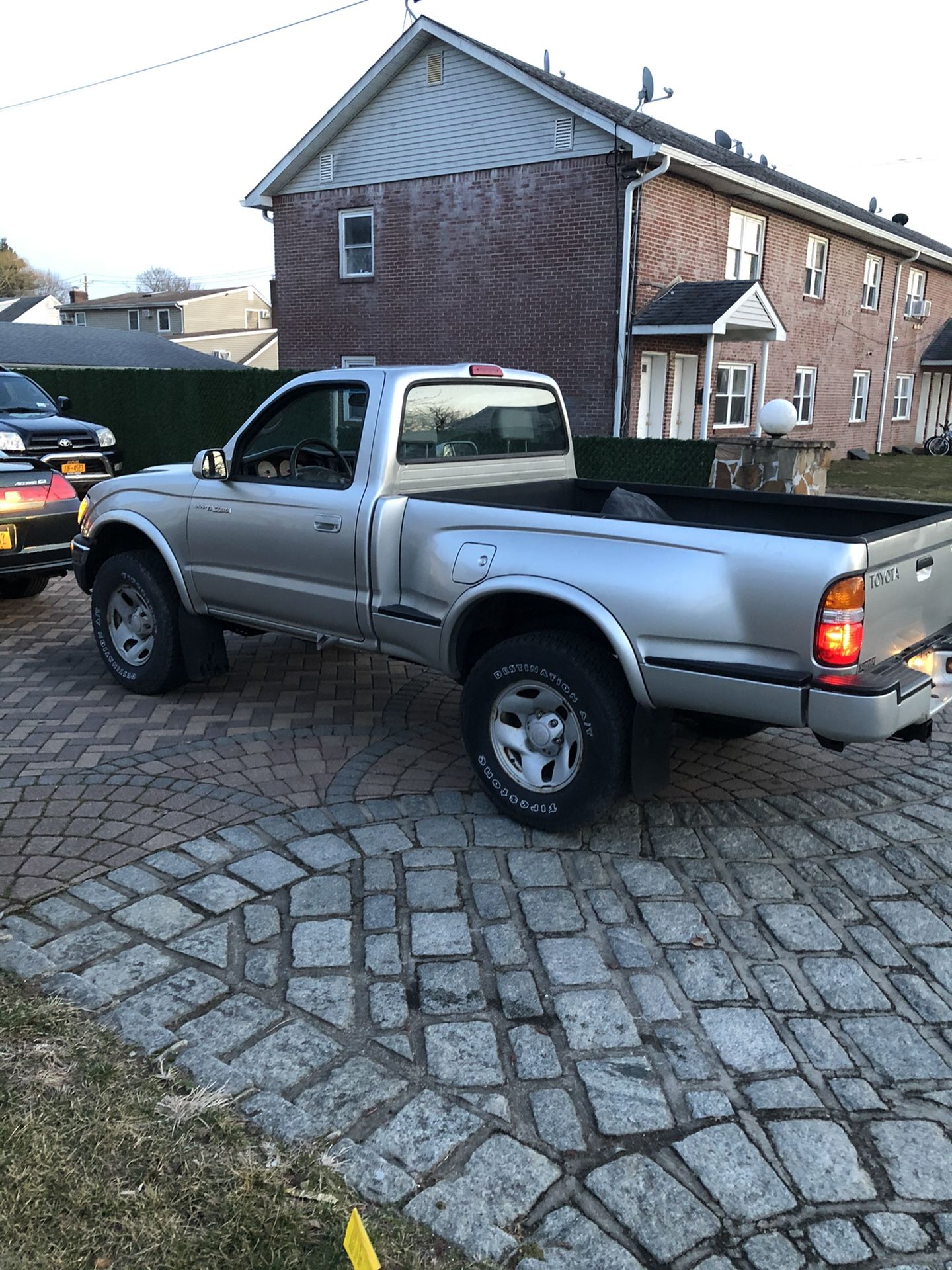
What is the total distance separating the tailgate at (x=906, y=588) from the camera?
364 centimetres

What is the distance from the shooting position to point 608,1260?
2.28 m

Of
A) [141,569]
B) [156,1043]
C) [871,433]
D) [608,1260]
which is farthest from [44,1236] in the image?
[871,433]

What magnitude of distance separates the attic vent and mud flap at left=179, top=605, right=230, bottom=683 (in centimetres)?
1501

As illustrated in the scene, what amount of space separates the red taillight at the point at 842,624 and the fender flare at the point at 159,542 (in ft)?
11.9

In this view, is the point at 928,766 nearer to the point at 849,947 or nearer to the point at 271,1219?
the point at 849,947

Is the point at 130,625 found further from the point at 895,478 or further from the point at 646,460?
the point at 895,478

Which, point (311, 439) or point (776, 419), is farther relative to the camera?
point (776, 419)

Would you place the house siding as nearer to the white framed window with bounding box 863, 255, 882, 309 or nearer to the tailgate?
the white framed window with bounding box 863, 255, 882, 309

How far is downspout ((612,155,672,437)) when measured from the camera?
1727 centimetres

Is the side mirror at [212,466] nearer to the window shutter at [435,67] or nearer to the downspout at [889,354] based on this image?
the window shutter at [435,67]

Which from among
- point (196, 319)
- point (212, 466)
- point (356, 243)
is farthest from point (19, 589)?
point (196, 319)

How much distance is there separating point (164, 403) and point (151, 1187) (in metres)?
17.2

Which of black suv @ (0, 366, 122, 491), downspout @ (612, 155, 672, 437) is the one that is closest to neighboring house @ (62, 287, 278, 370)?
downspout @ (612, 155, 672, 437)

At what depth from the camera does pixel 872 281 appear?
27.2 metres
